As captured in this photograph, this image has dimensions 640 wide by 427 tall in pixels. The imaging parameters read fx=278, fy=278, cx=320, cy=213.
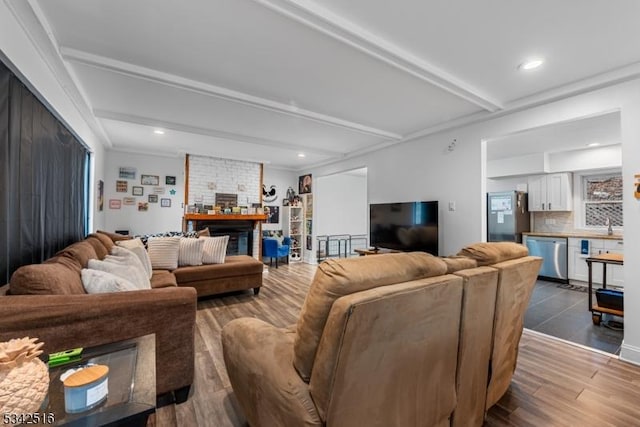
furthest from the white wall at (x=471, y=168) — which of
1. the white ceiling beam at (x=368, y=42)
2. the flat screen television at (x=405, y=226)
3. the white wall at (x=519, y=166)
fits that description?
the white wall at (x=519, y=166)

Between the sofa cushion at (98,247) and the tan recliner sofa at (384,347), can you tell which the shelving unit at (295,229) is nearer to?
the sofa cushion at (98,247)

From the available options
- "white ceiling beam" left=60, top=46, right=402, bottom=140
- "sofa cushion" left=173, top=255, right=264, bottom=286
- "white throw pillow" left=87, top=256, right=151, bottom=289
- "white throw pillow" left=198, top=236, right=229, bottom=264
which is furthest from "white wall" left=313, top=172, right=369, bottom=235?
"white throw pillow" left=87, top=256, right=151, bottom=289

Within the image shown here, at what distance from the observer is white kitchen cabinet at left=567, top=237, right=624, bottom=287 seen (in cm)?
437

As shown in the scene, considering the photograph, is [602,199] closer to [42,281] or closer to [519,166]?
[519,166]

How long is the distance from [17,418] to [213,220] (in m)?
5.22

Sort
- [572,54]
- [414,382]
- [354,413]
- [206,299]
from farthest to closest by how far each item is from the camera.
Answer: [206,299] → [572,54] → [414,382] → [354,413]

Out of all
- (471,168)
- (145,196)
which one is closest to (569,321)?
(471,168)

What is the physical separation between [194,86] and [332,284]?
8.68 ft

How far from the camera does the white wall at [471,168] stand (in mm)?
2375

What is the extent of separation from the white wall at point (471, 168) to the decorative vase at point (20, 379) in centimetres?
380

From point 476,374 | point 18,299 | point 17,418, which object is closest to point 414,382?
point 476,374

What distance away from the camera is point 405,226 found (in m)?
4.20

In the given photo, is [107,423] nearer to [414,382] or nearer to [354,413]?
[354,413]

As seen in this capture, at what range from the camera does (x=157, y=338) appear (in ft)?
5.72
